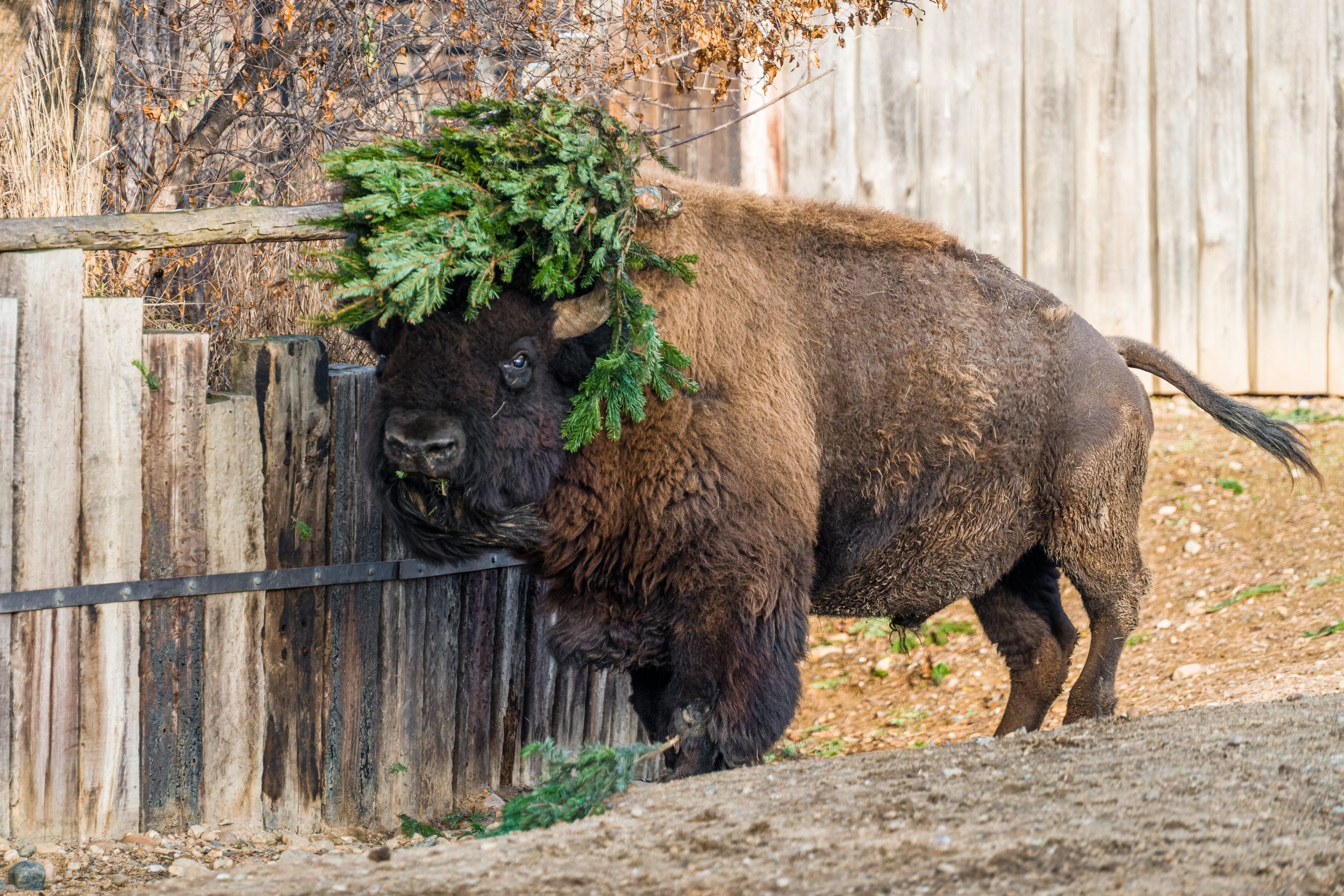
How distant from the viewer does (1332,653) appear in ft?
19.7

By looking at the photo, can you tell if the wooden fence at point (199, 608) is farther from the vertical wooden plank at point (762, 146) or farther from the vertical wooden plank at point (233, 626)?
the vertical wooden plank at point (762, 146)

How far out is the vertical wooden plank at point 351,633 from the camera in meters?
4.72

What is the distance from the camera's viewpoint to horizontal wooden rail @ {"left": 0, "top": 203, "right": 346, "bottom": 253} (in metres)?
4.02

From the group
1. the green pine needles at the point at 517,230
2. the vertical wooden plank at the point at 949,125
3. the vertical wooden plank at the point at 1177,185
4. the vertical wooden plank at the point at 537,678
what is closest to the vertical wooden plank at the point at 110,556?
the green pine needles at the point at 517,230

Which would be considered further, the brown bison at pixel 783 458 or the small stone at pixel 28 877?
the brown bison at pixel 783 458

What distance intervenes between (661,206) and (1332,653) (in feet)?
12.9

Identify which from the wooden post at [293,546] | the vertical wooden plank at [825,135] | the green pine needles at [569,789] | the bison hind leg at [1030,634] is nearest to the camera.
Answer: the green pine needles at [569,789]

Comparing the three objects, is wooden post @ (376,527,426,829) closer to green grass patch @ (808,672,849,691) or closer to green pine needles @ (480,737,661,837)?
green pine needles @ (480,737,661,837)

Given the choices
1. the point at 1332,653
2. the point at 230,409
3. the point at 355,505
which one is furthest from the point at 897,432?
the point at 1332,653

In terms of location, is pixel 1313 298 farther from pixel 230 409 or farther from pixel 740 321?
pixel 230 409

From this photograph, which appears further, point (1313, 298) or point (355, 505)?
point (1313, 298)

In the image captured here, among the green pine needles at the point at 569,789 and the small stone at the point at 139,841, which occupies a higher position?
the green pine needles at the point at 569,789

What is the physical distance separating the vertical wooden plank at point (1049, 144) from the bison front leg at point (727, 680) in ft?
19.7

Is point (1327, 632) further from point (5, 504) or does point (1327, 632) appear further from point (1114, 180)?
point (5, 504)
